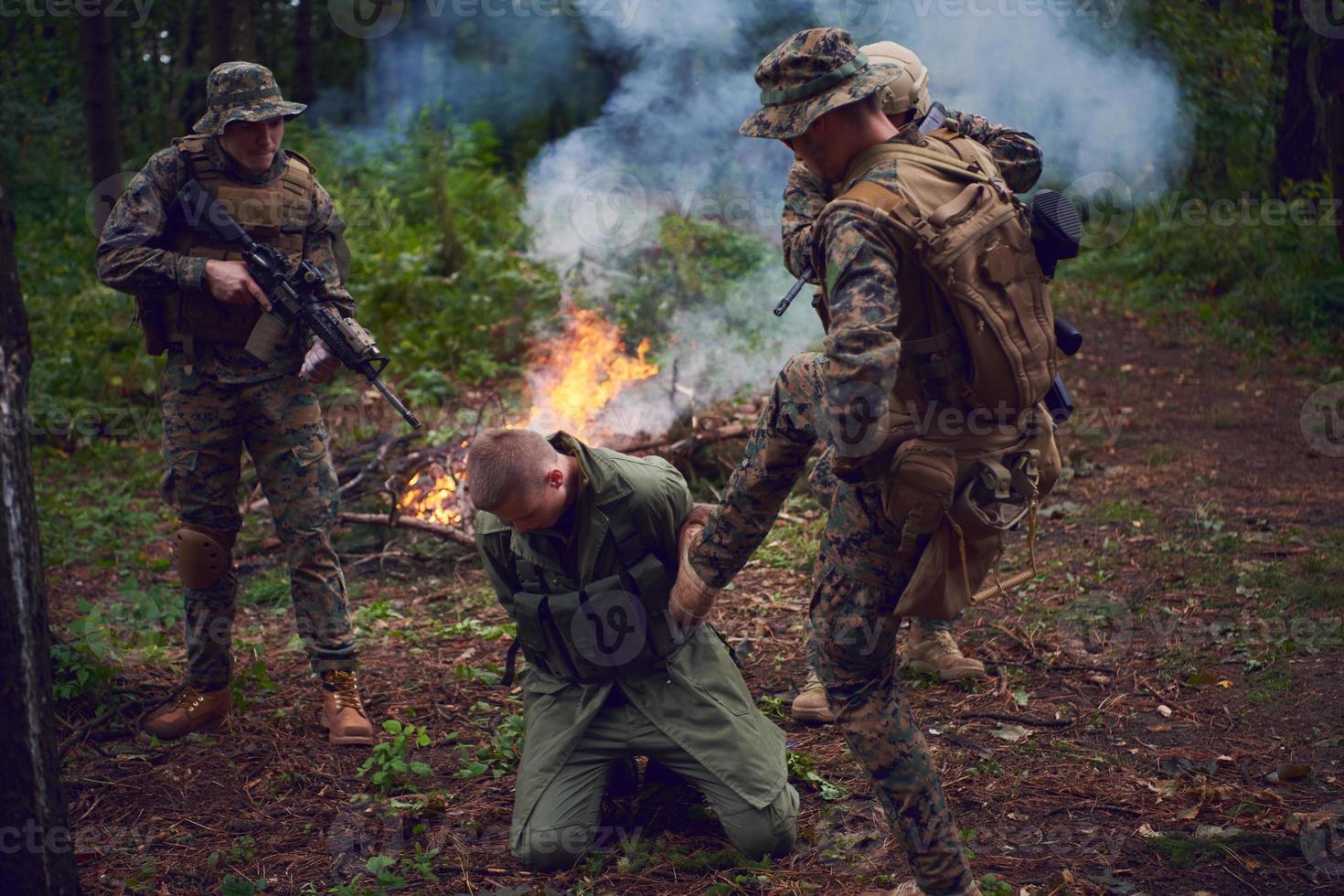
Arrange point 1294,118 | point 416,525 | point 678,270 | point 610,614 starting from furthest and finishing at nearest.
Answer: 1. point 1294,118
2. point 678,270
3. point 416,525
4. point 610,614

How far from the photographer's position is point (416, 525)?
6344 millimetres

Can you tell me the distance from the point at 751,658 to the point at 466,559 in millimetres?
2216

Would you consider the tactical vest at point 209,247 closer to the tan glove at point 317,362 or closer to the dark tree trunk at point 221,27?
the tan glove at point 317,362

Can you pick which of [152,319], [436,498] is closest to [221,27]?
[436,498]

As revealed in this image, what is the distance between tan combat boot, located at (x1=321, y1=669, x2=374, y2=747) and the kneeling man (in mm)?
898

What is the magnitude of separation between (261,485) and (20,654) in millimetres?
1657

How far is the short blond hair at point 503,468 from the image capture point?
331 centimetres

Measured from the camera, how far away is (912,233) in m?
2.68

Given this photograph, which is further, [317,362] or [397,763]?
[317,362]

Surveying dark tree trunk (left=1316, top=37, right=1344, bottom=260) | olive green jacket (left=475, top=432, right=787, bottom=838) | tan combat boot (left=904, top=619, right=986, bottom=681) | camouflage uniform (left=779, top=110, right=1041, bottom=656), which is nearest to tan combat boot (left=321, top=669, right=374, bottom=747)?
olive green jacket (left=475, top=432, right=787, bottom=838)

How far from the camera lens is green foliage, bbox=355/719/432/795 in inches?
156

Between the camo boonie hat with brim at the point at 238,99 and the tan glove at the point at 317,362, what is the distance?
0.89 metres

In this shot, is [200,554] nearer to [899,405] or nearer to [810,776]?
[810,776]

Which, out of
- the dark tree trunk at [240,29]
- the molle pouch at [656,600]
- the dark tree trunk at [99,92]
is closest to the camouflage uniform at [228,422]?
the molle pouch at [656,600]
